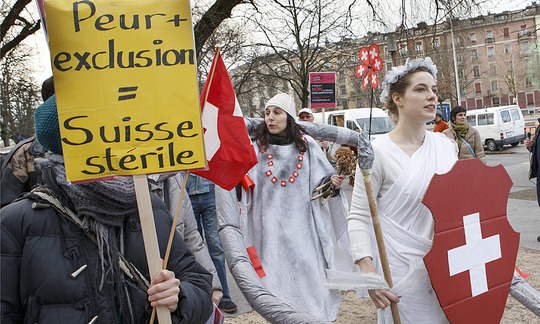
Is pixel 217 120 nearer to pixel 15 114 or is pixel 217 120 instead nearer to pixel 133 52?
pixel 133 52

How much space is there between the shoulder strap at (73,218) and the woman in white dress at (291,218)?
1736 millimetres

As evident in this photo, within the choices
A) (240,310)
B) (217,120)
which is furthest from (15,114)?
(217,120)

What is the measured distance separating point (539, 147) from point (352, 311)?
11.4ft

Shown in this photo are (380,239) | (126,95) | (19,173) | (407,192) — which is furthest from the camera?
(19,173)

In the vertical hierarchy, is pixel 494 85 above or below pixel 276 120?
above

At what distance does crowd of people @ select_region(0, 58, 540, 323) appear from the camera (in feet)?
4.81

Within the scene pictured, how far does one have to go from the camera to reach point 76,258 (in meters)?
1.49

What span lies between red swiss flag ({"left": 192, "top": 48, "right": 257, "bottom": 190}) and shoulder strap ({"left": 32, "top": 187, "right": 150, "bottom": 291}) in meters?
0.77

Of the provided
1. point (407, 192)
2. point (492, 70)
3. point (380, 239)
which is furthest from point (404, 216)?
point (492, 70)

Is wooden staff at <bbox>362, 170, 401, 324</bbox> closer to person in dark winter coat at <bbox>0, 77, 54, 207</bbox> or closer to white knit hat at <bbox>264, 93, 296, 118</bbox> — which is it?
white knit hat at <bbox>264, 93, 296, 118</bbox>

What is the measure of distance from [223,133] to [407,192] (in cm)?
96

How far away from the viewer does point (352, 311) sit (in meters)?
4.29

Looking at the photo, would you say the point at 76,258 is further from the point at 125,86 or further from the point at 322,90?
the point at 322,90

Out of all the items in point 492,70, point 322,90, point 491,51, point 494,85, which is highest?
point 491,51
